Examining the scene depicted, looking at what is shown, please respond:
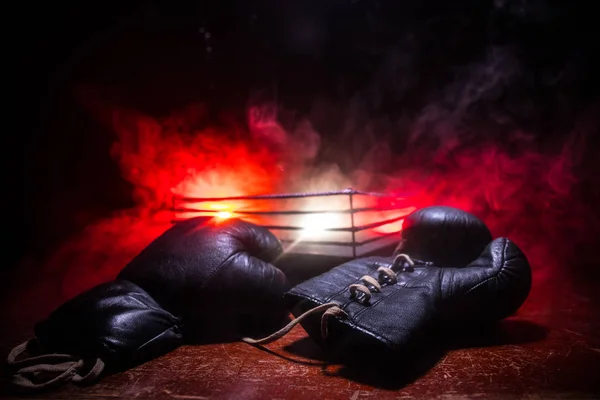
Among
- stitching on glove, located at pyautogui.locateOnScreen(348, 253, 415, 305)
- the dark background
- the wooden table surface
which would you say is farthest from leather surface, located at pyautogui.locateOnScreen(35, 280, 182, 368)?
the dark background

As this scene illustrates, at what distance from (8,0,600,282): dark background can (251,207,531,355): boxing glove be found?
361 cm

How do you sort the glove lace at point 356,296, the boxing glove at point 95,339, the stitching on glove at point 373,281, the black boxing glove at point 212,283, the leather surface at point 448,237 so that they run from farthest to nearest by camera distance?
1. the leather surface at point 448,237
2. the black boxing glove at point 212,283
3. the stitching on glove at point 373,281
4. the glove lace at point 356,296
5. the boxing glove at point 95,339

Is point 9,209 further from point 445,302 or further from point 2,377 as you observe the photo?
point 445,302

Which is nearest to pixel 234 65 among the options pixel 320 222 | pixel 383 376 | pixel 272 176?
pixel 272 176

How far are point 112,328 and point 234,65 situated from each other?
5698 mm

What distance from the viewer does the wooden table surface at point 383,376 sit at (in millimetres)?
1985

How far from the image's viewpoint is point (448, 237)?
10.6ft

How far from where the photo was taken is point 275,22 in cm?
671

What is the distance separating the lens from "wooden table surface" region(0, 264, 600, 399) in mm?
1985

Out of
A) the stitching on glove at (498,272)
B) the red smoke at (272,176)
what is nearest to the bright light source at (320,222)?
the red smoke at (272,176)

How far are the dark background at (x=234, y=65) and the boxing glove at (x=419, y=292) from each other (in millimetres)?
3608

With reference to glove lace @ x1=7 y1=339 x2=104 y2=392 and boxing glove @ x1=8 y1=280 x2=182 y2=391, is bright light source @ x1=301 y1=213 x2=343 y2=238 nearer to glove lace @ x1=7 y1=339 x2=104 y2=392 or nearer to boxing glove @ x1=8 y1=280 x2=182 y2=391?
boxing glove @ x1=8 y1=280 x2=182 y2=391

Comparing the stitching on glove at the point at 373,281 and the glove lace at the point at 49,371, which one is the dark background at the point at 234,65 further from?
the glove lace at the point at 49,371

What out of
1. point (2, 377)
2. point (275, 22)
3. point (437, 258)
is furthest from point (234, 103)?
point (2, 377)
